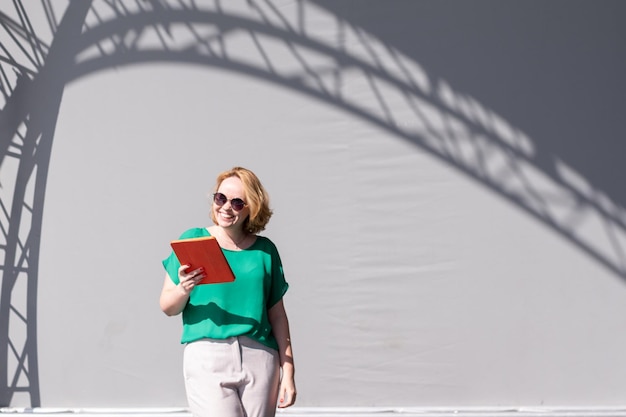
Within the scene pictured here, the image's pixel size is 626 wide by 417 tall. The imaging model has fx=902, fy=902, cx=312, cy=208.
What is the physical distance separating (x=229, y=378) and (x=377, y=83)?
4.93 metres

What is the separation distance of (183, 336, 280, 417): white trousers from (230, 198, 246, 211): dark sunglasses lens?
582 millimetres

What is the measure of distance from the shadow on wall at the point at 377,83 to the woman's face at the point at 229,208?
4.38m

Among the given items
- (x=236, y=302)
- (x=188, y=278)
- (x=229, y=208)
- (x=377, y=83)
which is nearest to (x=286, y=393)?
(x=236, y=302)

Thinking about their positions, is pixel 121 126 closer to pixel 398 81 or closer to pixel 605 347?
pixel 398 81

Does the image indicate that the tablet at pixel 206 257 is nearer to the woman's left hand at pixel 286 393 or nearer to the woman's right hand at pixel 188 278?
the woman's right hand at pixel 188 278

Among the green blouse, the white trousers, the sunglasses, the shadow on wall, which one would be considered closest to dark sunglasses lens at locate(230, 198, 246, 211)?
the sunglasses

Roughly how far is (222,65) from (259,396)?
505 centimetres

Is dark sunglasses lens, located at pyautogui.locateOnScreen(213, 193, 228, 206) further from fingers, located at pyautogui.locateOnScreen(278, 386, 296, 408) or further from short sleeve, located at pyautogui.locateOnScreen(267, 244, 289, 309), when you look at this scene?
fingers, located at pyautogui.locateOnScreen(278, 386, 296, 408)

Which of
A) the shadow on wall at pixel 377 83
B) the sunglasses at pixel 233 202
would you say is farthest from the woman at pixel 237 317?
the shadow on wall at pixel 377 83

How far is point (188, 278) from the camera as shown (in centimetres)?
390

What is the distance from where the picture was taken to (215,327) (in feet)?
13.1

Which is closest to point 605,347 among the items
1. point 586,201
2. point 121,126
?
point 586,201

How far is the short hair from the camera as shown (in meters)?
4.11

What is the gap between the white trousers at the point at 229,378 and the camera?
389cm
